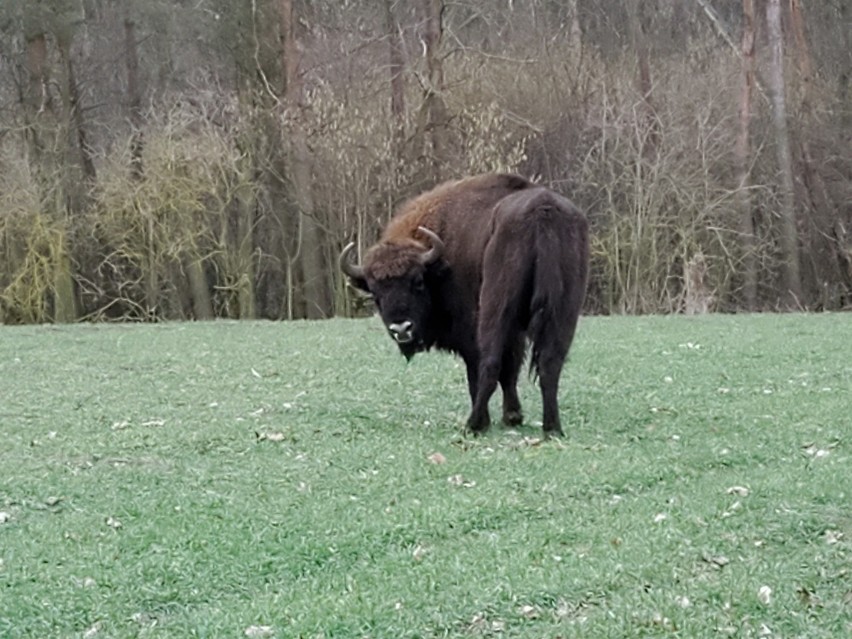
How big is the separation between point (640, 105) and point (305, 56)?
826 centimetres

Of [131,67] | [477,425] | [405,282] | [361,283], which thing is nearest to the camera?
[477,425]

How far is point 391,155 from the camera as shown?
90.2 feet

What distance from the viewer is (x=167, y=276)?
2958cm

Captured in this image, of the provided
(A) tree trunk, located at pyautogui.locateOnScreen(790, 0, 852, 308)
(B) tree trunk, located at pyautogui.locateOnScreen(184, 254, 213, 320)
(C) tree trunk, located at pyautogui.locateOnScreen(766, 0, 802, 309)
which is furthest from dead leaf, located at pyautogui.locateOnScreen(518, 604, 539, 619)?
(A) tree trunk, located at pyautogui.locateOnScreen(790, 0, 852, 308)

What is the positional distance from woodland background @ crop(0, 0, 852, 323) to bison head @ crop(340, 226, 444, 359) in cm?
1714

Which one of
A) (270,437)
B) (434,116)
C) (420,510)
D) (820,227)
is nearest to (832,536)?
(420,510)

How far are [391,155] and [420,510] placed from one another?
21.2 metres

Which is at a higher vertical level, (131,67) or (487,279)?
(131,67)

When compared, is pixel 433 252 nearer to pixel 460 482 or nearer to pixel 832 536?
pixel 460 482

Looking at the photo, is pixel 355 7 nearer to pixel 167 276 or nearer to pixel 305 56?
pixel 305 56

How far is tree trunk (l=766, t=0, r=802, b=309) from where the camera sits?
28.6 m

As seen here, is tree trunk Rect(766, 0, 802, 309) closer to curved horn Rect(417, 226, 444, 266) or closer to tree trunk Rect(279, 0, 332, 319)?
tree trunk Rect(279, 0, 332, 319)

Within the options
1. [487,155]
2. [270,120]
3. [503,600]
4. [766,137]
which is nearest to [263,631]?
[503,600]

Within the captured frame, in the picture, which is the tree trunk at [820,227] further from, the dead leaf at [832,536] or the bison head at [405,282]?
the dead leaf at [832,536]
